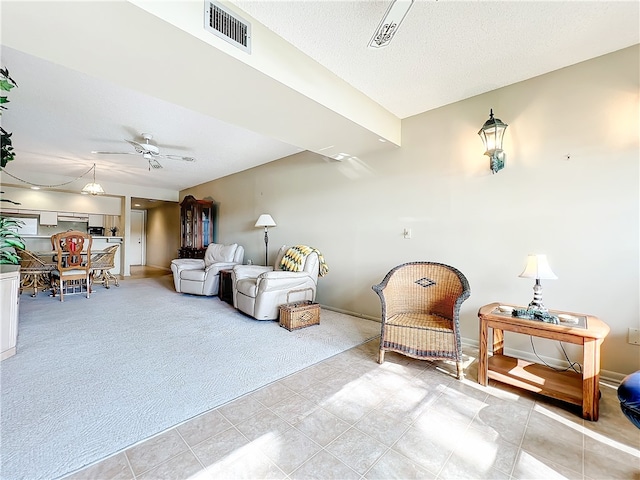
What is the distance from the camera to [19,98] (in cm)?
279

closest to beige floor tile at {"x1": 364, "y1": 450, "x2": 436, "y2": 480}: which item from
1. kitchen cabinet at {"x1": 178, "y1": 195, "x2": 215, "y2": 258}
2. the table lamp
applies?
the table lamp

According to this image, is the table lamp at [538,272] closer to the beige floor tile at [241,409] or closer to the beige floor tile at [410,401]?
the beige floor tile at [410,401]

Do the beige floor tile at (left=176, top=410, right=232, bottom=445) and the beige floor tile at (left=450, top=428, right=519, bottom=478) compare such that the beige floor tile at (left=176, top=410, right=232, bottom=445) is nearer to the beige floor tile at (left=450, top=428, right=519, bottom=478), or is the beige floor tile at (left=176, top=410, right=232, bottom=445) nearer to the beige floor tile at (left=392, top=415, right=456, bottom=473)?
the beige floor tile at (left=392, top=415, right=456, bottom=473)

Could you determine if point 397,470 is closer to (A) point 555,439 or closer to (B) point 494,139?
(A) point 555,439

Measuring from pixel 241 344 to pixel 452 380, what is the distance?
1.97 meters

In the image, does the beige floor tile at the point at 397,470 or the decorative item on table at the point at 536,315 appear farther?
the decorative item on table at the point at 536,315

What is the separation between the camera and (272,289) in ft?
11.6

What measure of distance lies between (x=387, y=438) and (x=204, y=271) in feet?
14.4

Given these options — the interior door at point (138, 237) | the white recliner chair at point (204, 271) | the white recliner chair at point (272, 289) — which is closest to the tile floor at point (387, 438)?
the white recliner chair at point (272, 289)

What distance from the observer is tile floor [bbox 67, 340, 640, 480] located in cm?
128

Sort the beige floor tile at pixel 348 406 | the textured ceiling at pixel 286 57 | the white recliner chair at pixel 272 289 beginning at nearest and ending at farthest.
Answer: the textured ceiling at pixel 286 57 < the beige floor tile at pixel 348 406 < the white recliner chair at pixel 272 289

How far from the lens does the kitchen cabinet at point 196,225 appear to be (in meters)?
6.47

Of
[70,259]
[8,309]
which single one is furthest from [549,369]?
[70,259]

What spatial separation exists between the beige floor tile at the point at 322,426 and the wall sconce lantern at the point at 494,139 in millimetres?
2595
